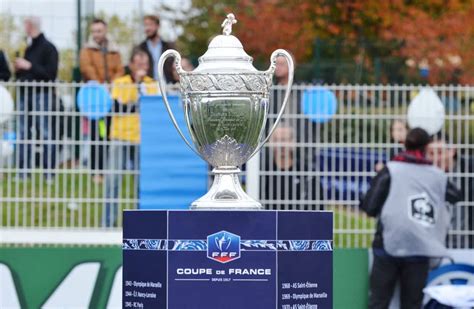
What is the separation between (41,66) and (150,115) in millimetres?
2546

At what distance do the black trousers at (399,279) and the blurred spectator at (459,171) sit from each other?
857mm

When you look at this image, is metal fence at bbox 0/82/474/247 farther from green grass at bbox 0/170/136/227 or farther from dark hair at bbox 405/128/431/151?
dark hair at bbox 405/128/431/151

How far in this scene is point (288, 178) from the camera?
12.2m

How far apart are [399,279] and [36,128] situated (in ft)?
10.3

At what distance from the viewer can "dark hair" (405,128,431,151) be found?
37.8 ft

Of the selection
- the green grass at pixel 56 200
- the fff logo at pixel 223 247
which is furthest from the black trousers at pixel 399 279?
the fff logo at pixel 223 247

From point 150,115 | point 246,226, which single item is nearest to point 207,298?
point 246,226

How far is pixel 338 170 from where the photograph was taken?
12.2 m

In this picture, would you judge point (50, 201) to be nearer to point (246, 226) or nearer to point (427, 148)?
point (427, 148)

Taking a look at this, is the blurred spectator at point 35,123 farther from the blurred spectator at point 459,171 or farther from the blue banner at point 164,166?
the blurred spectator at point 459,171

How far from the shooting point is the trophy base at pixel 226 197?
6.48 meters

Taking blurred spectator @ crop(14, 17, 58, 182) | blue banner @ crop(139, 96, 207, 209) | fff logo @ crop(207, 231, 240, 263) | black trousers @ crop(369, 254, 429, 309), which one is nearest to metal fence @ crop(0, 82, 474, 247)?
blurred spectator @ crop(14, 17, 58, 182)

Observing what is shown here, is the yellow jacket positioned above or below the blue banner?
above

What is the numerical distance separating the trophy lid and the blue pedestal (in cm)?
67
